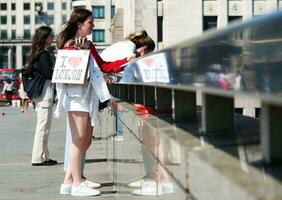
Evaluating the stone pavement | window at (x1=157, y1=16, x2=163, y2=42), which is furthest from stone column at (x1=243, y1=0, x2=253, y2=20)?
the stone pavement

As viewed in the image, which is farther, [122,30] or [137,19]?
[122,30]

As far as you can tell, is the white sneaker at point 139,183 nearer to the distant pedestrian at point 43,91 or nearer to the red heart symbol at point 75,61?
the red heart symbol at point 75,61

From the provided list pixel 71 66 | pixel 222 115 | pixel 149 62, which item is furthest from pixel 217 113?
pixel 71 66

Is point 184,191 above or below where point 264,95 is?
below

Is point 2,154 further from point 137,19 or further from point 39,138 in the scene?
point 137,19

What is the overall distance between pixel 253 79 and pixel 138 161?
116 inches

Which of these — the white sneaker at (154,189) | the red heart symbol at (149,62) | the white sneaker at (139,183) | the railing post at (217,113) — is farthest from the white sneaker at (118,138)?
the railing post at (217,113)

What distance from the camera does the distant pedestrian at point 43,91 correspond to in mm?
9477

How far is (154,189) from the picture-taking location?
3.81 metres

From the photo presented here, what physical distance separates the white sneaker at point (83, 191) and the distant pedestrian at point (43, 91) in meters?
2.75

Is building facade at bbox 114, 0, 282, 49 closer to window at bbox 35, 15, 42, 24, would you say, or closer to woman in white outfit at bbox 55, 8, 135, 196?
woman in white outfit at bbox 55, 8, 135, 196

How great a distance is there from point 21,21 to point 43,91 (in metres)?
125

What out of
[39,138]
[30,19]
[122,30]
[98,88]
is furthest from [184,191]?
[30,19]

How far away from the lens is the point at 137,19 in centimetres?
5234
